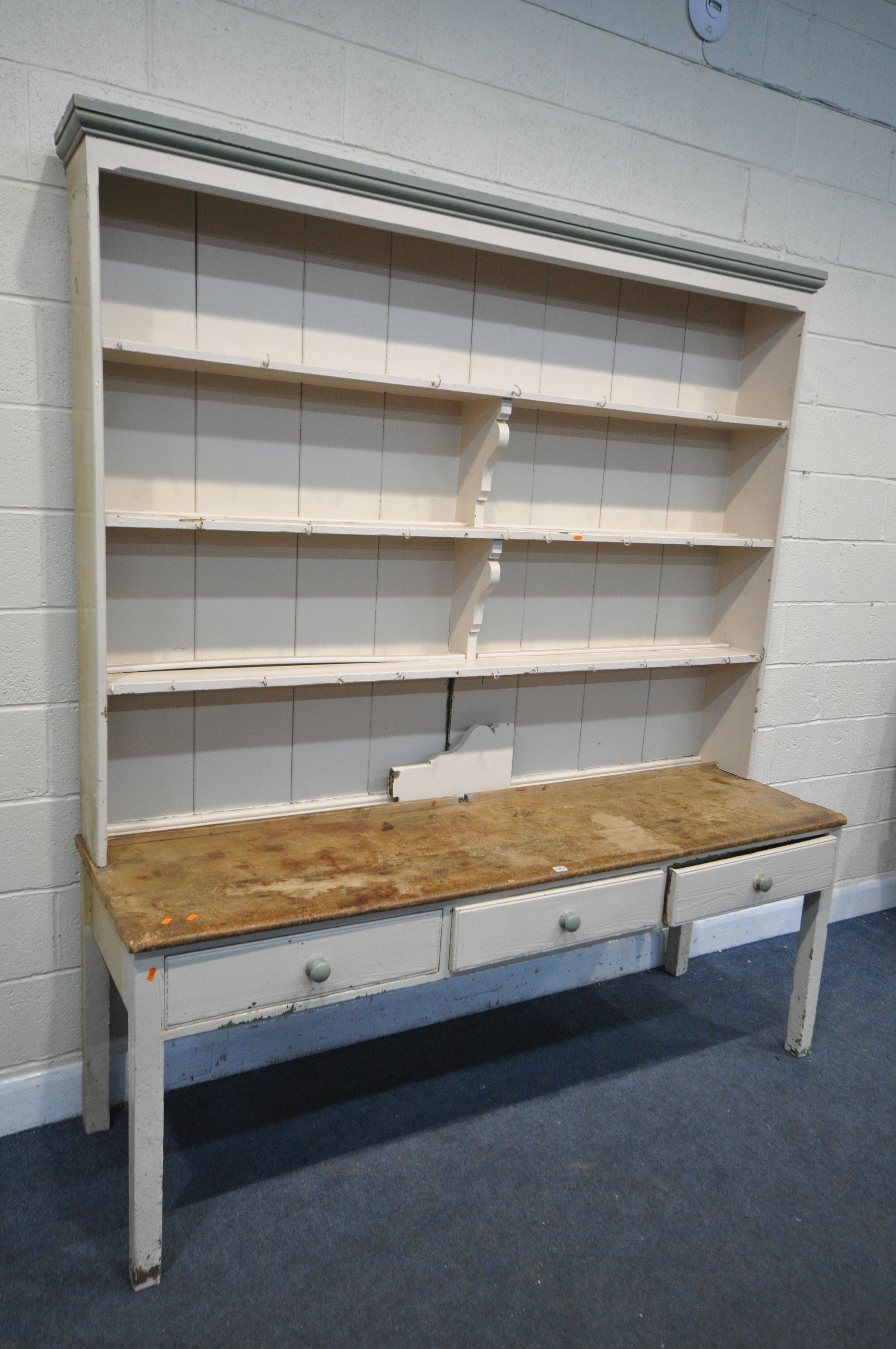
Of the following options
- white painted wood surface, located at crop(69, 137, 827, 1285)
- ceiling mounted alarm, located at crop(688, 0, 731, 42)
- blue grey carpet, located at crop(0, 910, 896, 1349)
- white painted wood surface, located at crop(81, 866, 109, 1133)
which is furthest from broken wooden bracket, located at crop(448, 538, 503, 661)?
ceiling mounted alarm, located at crop(688, 0, 731, 42)

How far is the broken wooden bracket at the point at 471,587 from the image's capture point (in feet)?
7.34

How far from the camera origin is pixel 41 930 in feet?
7.01

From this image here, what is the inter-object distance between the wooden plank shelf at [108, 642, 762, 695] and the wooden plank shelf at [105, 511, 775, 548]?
305 millimetres

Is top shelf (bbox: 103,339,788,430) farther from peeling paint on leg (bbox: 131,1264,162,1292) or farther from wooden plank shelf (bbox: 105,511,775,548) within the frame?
peeling paint on leg (bbox: 131,1264,162,1292)

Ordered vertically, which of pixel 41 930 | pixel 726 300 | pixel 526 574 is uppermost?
pixel 726 300

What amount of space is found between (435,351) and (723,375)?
95cm

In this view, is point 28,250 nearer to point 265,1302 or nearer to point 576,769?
point 576,769

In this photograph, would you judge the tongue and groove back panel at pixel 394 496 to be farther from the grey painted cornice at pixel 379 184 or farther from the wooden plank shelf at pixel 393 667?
the grey painted cornice at pixel 379 184

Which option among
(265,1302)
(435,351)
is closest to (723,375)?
(435,351)

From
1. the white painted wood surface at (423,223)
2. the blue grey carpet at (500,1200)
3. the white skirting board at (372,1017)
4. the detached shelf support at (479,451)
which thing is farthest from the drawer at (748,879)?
the white painted wood surface at (423,223)

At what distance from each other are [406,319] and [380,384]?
10.7 inches

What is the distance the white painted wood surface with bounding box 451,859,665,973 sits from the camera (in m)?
1.96

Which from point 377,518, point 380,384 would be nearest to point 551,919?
point 377,518

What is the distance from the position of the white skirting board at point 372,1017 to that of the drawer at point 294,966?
0.34 m
